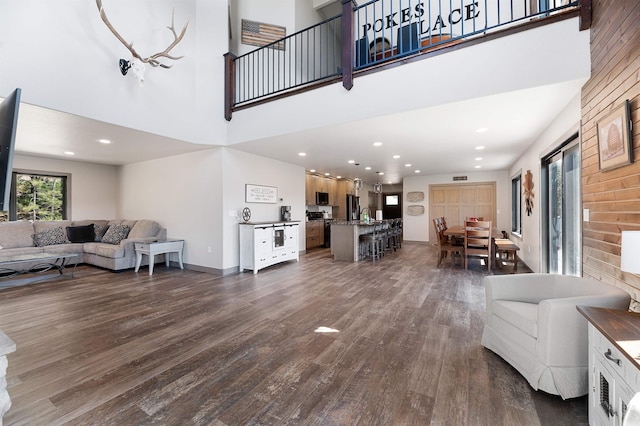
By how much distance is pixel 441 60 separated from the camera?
118 inches

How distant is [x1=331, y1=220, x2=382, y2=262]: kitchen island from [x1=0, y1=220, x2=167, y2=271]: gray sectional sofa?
3.73 meters

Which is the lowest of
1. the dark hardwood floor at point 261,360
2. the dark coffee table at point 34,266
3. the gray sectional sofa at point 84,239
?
the dark hardwood floor at point 261,360

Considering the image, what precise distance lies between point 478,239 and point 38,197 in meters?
9.35

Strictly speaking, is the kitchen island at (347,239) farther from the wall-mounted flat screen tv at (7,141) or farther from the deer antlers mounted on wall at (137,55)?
the wall-mounted flat screen tv at (7,141)

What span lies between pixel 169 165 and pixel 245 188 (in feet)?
5.92

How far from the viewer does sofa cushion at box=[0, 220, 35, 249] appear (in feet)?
16.4

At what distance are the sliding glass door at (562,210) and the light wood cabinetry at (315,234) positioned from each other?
17.5 feet

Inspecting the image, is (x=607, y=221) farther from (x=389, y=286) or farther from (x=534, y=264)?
(x=534, y=264)

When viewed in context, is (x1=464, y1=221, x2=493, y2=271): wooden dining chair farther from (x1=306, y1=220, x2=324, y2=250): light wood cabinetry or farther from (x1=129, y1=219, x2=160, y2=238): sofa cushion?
(x1=129, y1=219, x2=160, y2=238): sofa cushion

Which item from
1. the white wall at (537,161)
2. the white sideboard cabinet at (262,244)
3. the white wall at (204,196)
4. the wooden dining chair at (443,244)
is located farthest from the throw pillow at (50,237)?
the white wall at (537,161)

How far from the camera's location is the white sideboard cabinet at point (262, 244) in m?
5.05

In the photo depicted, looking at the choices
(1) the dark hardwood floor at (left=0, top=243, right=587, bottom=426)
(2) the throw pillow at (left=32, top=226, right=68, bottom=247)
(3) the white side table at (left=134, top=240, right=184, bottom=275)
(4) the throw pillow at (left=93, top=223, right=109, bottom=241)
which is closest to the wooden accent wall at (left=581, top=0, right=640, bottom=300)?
(1) the dark hardwood floor at (left=0, top=243, right=587, bottom=426)

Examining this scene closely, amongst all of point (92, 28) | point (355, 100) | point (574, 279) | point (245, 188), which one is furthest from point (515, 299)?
point (92, 28)

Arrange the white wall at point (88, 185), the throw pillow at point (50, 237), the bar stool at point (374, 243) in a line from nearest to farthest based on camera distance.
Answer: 1. the throw pillow at point (50, 237)
2. the white wall at point (88, 185)
3. the bar stool at point (374, 243)
